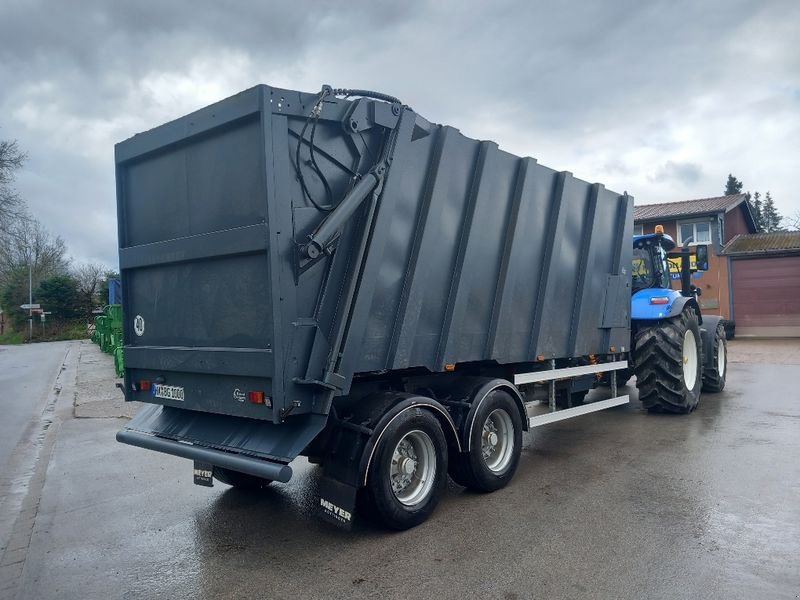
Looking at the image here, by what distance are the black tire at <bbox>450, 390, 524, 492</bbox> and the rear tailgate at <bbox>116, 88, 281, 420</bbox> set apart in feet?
6.52

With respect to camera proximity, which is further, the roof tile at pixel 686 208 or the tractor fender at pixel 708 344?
the roof tile at pixel 686 208

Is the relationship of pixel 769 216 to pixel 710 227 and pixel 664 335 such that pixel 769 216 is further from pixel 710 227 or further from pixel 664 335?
pixel 664 335

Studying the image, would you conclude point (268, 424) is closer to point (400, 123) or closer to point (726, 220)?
point (400, 123)

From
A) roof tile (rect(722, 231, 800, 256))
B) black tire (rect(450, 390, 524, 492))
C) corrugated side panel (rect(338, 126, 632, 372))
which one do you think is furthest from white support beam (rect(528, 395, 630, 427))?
roof tile (rect(722, 231, 800, 256))

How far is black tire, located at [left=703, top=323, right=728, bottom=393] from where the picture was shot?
1059 cm

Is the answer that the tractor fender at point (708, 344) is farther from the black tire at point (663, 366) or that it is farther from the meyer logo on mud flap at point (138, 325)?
the meyer logo on mud flap at point (138, 325)

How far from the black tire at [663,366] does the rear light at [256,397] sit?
629cm

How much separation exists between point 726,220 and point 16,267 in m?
55.6

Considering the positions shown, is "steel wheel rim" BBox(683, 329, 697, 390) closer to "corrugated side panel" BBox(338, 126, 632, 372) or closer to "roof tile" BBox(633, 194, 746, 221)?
"corrugated side panel" BBox(338, 126, 632, 372)

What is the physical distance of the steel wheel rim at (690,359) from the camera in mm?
9430

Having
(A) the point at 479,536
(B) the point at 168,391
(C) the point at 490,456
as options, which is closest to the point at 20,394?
(B) the point at 168,391

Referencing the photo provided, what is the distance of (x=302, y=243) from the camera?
423cm

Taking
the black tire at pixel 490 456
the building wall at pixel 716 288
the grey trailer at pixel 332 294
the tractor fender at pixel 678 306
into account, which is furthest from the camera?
the building wall at pixel 716 288

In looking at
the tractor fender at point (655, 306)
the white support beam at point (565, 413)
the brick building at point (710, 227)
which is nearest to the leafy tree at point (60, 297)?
the brick building at point (710, 227)
